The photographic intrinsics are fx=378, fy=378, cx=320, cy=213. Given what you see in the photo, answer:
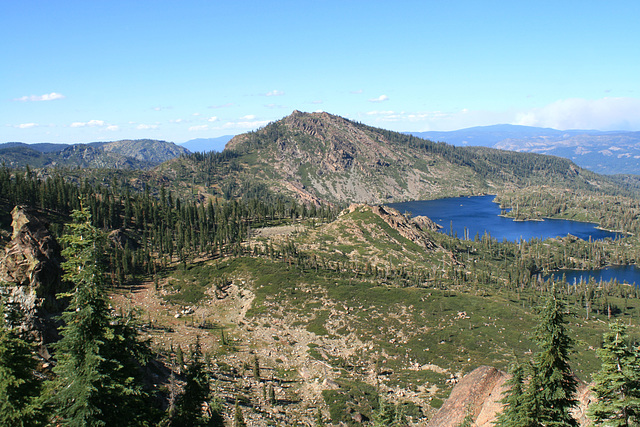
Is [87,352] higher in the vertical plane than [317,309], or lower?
higher

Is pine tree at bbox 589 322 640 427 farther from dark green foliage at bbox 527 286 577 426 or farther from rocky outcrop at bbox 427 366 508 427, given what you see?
rocky outcrop at bbox 427 366 508 427

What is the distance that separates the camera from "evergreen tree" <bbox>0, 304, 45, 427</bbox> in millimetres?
17188

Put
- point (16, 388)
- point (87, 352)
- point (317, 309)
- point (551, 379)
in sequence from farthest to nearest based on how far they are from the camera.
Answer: point (317, 309)
point (551, 379)
point (87, 352)
point (16, 388)

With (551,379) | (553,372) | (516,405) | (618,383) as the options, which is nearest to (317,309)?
(516,405)

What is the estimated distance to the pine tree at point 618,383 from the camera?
1977cm

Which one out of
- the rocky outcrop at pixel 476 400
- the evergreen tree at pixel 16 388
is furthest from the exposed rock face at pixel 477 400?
the evergreen tree at pixel 16 388

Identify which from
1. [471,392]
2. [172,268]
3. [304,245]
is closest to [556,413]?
[471,392]

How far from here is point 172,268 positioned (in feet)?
426

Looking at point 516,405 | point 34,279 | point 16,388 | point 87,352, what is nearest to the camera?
point 16,388

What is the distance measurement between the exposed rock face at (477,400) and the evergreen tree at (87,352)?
2849cm

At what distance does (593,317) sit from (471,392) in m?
139

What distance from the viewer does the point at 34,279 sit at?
3662 cm

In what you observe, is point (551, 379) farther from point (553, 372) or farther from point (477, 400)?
point (477, 400)

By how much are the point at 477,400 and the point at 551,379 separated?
15.2m
